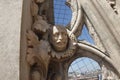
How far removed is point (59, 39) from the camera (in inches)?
86.9

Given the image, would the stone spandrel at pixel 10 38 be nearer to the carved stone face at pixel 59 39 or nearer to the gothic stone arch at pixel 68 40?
the gothic stone arch at pixel 68 40

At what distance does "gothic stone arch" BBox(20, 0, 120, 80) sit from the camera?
2.14m

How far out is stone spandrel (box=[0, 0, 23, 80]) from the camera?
1.94m

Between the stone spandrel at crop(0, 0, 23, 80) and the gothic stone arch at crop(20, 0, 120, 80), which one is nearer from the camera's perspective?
the stone spandrel at crop(0, 0, 23, 80)

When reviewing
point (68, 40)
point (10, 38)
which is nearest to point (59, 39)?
point (68, 40)

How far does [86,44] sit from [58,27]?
23cm

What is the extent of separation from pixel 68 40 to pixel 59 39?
81 millimetres

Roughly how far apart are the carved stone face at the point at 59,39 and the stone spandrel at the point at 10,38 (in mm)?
288

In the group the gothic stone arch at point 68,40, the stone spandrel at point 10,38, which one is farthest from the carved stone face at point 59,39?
the stone spandrel at point 10,38

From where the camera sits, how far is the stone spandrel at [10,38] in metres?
1.94

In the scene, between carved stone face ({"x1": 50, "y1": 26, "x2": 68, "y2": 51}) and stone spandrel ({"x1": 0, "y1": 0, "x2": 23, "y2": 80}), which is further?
carved stone face ({"x1": 50, "y1": 26, "x2": 68, "y2": 51})

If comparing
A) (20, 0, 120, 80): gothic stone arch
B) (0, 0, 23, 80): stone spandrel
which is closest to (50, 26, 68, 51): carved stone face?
(20, 0, 120, 80): gothic stone arch

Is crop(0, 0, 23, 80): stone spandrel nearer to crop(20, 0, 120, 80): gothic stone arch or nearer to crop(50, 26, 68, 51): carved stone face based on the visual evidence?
crop(20, 0, 120, 80): gothic stone arch

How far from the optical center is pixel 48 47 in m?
2.19
